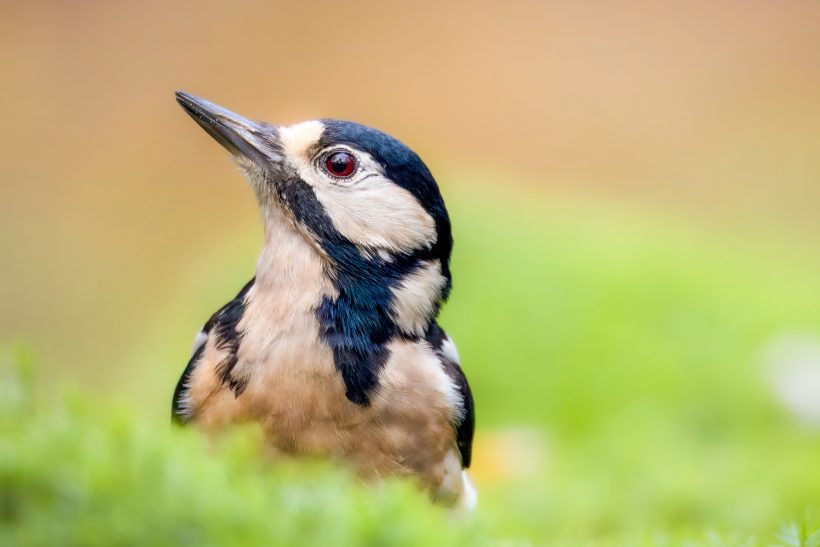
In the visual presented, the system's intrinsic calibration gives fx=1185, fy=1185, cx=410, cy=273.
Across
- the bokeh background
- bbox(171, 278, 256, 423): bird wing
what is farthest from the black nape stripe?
the bokeh background

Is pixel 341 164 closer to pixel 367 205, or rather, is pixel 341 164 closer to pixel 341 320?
pixel 367 205

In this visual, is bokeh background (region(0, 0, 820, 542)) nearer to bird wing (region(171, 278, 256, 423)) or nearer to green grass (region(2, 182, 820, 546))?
green grass (region(2, 182, 820, 546))

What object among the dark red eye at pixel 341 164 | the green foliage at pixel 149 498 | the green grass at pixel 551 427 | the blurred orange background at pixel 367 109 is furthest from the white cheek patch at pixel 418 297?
the blurred orange background at pixel 367 109

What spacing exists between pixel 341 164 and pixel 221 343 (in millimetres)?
568

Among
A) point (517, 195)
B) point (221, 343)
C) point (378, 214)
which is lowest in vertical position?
point (221, 343)

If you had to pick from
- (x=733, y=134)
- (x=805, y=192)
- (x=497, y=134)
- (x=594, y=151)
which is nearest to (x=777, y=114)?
(x=733, y=134)

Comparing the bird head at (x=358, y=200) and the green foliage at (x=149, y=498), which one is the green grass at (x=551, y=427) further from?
the bird head at (x=358, y=200)

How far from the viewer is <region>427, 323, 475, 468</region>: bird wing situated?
3.08 m

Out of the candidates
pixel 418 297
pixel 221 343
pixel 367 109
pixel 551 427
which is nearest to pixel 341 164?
pixel 418 297

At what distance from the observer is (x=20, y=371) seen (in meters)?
1.82

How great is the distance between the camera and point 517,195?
7445mm

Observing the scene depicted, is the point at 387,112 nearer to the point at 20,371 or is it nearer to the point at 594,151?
the point at 594,151

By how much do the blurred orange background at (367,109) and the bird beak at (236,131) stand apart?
6779mm

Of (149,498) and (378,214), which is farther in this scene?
(378,214)
